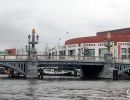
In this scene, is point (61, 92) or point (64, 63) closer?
point (61, 92)

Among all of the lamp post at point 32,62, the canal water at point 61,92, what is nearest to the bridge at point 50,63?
the lamp post at point 32,62

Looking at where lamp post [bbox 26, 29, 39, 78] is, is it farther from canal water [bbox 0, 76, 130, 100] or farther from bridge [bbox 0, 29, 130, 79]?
canal water [bbox 0, 76, 130, 100]

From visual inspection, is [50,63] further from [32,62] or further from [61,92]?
[61,92]

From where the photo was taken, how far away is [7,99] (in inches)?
2322

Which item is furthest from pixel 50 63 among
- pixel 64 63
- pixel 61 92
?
pixel 61 92

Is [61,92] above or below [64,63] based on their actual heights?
below

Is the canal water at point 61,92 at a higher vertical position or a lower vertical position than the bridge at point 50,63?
lower

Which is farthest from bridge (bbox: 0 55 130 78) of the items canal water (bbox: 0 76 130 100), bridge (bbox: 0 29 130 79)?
canal water (bbox: 0 76 130 100)

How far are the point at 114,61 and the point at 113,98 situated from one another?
10140 cm

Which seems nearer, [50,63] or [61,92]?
[61,92]

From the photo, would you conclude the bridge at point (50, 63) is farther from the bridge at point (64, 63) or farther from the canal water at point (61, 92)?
the canal water at point (61, 92)

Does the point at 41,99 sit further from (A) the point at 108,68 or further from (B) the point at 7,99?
(A) the point at 108,68

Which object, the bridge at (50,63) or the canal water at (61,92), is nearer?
the canal water at (61,92)

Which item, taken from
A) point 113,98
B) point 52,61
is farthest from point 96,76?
point 113,98
